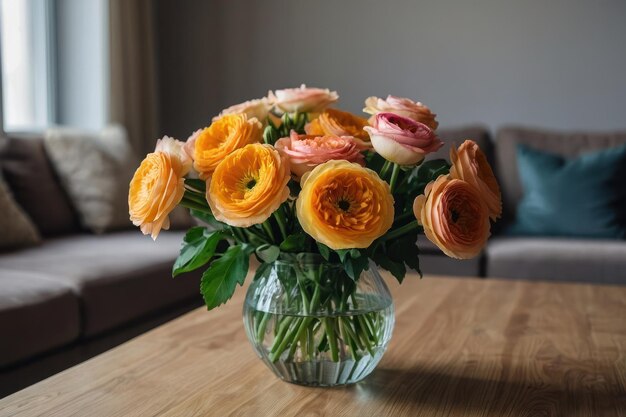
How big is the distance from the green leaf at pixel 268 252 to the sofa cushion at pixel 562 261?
1955 millimetres

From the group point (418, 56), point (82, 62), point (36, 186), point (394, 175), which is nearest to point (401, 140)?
point (394, 175)

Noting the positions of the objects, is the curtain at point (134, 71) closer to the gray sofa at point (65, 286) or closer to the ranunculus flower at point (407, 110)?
the gray sofa at point (65, 286)

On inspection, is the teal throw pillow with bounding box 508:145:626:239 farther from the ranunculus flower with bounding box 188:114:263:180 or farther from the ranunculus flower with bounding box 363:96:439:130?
the ranunculus flower with bounding box 188:114:263:180

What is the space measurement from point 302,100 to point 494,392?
1.60 ft

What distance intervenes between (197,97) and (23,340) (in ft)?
9.22

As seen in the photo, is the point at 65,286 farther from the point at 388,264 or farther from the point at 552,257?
the point at 552,257

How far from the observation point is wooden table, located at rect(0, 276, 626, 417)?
2.92 ft

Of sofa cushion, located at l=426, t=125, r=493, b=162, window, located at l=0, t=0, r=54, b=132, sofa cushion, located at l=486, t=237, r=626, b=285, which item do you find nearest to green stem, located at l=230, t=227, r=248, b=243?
sofa cushion, located at l=486, t=237, r=626, b=285

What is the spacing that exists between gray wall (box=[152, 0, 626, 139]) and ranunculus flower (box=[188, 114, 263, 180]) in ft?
A: 9.88

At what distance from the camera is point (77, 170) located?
2850 mm

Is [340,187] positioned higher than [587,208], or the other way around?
[340,187]

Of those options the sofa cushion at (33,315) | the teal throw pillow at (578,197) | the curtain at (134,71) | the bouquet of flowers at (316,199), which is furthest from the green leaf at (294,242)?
the curtain at (134,71)

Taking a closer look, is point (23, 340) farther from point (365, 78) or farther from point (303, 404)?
point (365, 78)

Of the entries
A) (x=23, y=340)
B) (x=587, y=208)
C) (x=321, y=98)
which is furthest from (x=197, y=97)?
(x=321, y=98)
